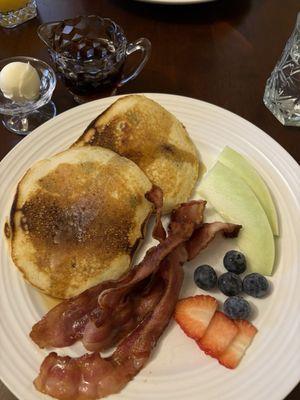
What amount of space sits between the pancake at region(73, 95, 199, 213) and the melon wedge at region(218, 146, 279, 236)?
98mm

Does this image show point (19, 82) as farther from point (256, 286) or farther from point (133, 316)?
point (256, 286)

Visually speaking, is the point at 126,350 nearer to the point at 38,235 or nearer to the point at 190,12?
the point at 38,235

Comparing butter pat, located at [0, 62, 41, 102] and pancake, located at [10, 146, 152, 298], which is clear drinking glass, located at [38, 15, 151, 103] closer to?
butter pat, located at [0, 62, 41, 102]

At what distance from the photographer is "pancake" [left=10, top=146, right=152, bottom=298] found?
117 cm

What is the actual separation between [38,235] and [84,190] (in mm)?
174

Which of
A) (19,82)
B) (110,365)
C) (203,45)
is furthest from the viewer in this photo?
(203,45)

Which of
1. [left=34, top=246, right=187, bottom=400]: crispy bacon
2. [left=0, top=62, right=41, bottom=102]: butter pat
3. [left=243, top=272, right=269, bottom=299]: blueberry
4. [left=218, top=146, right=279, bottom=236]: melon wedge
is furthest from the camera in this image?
[left=0, top=62, right=41, bottom=102]: butter pat

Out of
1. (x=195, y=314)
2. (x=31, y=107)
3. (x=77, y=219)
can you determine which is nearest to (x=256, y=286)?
(x=195, y=314)

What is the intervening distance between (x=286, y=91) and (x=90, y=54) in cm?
70

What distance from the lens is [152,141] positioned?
53.4 inches

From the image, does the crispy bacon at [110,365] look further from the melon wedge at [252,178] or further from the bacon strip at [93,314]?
the melon wedge at [252,178]

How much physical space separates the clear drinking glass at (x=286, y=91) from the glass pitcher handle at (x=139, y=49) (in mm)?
459

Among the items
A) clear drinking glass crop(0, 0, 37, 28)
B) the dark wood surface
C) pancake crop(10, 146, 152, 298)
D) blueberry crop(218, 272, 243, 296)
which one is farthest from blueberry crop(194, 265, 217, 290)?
clear drinking glass crop(0, 0, 37, 28)

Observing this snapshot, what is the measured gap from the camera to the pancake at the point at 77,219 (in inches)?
46.1
